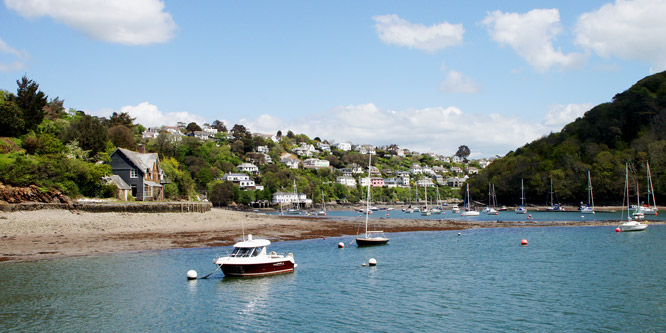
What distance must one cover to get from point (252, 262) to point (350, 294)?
725 cm

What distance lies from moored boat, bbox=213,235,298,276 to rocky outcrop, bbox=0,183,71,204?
3007 centimetres

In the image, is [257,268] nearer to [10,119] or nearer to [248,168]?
[10,119]

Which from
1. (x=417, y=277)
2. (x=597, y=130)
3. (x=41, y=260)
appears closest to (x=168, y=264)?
(x=41, y=260)

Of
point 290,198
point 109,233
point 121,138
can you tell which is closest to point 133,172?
point 121,138

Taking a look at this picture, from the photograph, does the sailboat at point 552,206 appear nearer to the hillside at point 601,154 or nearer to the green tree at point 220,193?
the hillside at point 601,154

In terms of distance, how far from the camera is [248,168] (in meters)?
189

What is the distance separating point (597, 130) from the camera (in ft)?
506

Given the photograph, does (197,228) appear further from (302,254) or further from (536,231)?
(536,231)

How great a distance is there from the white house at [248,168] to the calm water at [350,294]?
483ft

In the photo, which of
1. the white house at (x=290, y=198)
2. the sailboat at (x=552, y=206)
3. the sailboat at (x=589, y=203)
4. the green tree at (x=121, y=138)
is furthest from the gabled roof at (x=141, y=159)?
the sailboat at (x=552, y=206)

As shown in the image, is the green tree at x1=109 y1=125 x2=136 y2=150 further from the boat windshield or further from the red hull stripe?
the red hull stripe

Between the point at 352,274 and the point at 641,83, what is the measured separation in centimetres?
16144

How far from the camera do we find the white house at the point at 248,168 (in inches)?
7372

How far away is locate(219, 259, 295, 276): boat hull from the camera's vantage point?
3133cm
